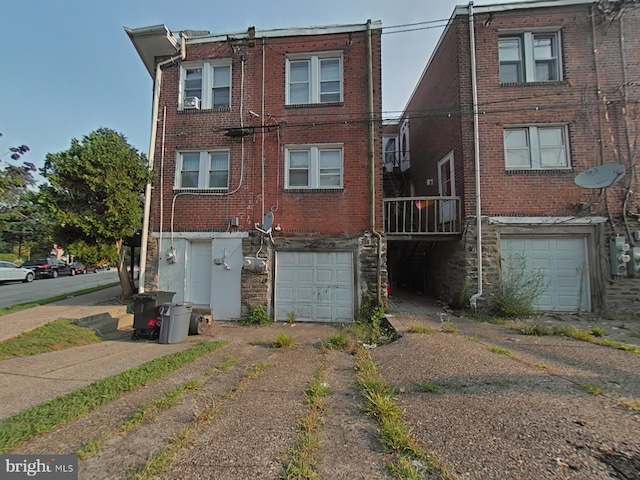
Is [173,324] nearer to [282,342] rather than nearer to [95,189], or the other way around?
[282,342]

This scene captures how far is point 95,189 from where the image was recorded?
25.7ft

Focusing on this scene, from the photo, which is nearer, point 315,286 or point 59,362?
point 59,362

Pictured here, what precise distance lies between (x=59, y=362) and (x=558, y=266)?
38.4ft

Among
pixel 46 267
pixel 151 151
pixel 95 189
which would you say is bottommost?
pixel 46 267

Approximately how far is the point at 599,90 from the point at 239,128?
34.1 ft

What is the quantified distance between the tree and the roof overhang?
3176 millimetres

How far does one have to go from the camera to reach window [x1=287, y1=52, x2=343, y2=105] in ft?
30.0

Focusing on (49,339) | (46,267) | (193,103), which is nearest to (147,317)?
(49,339)

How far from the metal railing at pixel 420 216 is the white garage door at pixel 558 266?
1589mm

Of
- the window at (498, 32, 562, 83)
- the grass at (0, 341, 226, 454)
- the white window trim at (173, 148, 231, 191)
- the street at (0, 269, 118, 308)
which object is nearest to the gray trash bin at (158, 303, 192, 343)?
the grass at (0, 341, 226, 454)

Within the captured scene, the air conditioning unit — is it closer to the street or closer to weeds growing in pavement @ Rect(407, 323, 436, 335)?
weeds growing in pavement @ Rect(407, 323, 436, 335)

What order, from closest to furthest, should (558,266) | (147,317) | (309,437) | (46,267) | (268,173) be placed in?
(309,437) → (147,317) → (558,266) → (268,173) → (46,267)

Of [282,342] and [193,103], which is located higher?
[193,103]

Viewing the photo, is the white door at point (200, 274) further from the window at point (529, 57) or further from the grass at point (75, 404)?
the window at point (529, 57)
